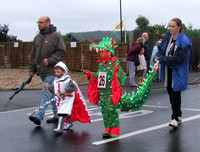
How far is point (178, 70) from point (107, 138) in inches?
67.6

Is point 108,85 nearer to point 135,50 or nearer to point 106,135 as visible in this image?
point 106,135

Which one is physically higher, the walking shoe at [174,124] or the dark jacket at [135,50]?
the dark jacket at [135,50]

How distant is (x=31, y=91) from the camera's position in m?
12.8

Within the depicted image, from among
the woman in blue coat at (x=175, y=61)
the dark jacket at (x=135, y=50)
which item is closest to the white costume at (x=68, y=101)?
the woman in blue coat at (x=175, y=61)

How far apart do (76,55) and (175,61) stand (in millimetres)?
13800

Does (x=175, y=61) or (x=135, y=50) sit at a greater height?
(x=135, y=50)

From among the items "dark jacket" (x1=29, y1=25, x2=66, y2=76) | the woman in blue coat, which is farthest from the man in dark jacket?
the woman in blue coat

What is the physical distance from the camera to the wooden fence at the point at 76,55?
1786 centimetres

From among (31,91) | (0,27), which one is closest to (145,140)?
(31,91)

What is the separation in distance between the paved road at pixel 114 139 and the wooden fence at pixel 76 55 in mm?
9318

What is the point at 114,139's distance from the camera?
18.8ft

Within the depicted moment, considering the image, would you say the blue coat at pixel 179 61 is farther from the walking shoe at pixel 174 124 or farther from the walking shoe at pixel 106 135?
the walking shoe at pixel 106 135

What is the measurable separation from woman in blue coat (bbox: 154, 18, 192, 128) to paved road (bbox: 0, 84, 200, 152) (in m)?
0.46

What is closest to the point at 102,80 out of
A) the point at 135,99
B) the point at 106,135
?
the point at 135,99
